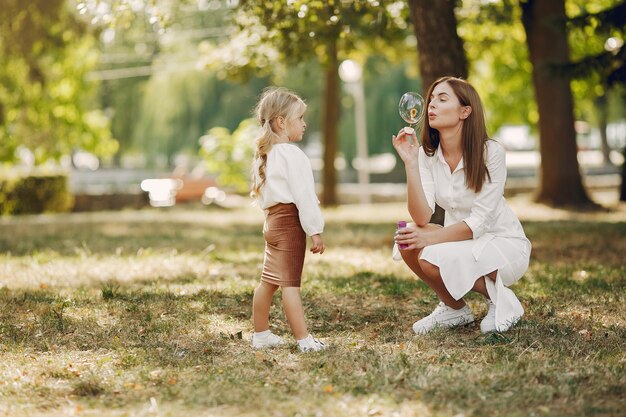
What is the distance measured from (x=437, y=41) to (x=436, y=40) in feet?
0.06

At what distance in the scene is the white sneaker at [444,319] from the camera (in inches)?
219

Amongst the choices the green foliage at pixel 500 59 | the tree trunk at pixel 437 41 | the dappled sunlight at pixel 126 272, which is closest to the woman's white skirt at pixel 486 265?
A: the dappled sunlight at pixel 126 272

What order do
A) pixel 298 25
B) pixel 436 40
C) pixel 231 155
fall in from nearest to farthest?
pixel 436 40 < pixel 298 25 < pixel 231 155

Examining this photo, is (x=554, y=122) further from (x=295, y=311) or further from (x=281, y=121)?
(x=295, y=311)

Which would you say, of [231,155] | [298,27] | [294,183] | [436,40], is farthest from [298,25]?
[231,155]

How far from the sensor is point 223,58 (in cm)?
1436

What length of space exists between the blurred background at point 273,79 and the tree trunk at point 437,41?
0.05 feet

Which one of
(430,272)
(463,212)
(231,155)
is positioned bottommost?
(430,272)

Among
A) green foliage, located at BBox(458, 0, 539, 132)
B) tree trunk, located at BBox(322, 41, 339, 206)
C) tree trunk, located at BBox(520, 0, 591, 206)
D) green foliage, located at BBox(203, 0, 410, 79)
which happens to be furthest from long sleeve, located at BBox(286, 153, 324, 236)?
tree trunk, located at BBox(322, 41, 339, 206)

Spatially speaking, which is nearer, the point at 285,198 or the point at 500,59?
the point at 285,198

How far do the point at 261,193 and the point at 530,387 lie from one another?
2020mm

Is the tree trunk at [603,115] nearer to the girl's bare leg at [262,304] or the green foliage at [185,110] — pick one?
the green foliage at [185,110]

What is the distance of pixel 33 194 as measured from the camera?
23734 millimetres

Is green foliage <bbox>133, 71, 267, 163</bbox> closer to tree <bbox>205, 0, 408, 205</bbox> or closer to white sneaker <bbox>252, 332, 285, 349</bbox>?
tree <bbox>205, 0, 408, 205</bbox>
